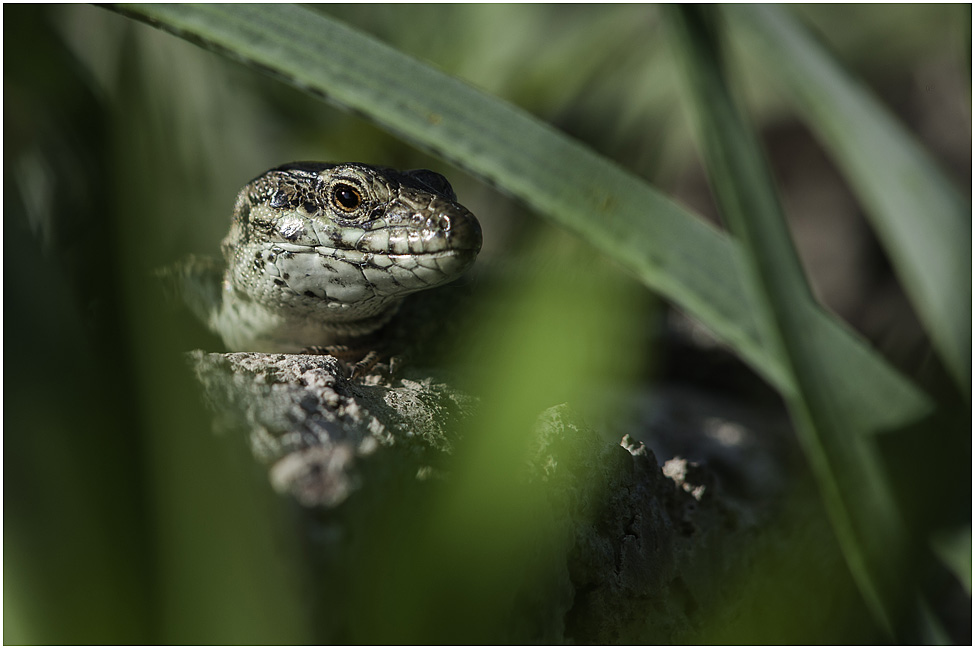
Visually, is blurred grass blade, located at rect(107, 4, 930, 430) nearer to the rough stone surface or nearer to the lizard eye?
the rough stone surface

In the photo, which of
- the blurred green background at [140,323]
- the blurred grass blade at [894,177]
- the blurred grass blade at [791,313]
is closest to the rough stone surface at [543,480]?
the blurred green background at [140,323]

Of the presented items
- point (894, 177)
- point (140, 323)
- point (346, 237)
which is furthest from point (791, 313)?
point (346, 237)

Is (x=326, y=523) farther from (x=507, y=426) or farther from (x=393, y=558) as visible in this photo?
(x=507, y=426)

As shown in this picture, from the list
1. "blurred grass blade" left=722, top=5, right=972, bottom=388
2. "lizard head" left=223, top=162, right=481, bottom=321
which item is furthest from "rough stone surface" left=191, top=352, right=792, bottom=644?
"blurred grass blade" left=722, top=5, right=972, bottom=388

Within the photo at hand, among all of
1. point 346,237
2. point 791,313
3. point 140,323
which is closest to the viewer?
point 140,323

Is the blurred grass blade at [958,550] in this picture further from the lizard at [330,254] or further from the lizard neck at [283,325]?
the lizard neck at [283,325]

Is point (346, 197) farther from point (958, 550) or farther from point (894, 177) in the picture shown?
point (958, 550)
